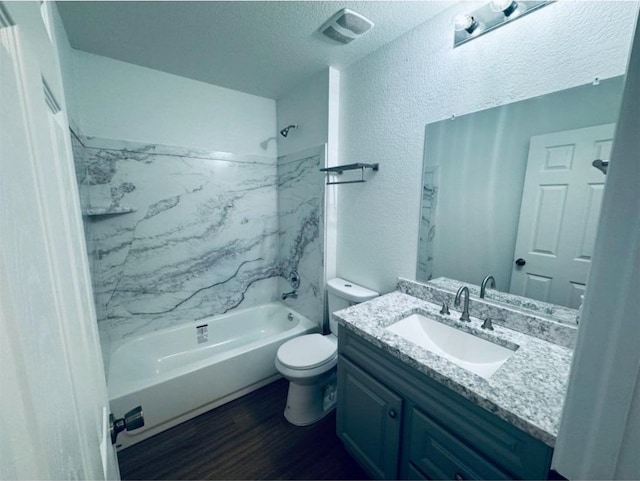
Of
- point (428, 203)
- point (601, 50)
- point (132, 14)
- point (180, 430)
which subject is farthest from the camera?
point (180, 430)

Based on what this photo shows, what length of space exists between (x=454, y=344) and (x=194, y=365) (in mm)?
1652

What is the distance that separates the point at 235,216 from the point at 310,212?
76cm

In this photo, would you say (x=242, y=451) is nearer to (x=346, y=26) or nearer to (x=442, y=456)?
(x=442, y=456)

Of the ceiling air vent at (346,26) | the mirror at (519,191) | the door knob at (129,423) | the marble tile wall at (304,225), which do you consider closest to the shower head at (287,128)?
the marble tile wall at (304,225)

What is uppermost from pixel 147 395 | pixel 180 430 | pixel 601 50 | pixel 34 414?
pixel 601 50

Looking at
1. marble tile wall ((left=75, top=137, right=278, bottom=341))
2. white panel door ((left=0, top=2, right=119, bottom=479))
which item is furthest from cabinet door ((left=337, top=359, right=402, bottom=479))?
marble tile wall ((left=75, top=137, right=278, bottom=341))

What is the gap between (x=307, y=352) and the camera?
5.84ft

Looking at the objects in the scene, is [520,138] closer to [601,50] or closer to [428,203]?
[601,50]

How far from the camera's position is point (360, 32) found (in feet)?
4.93

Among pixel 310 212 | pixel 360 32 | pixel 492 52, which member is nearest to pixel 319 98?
pixel 360 32

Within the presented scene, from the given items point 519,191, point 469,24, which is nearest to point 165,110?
point 469,24

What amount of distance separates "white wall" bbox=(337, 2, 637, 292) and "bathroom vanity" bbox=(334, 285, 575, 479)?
52cm

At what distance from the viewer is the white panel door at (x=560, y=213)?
1002 millimetres

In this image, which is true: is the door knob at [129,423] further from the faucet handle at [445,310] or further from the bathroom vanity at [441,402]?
the faucet handle at [445,310]
